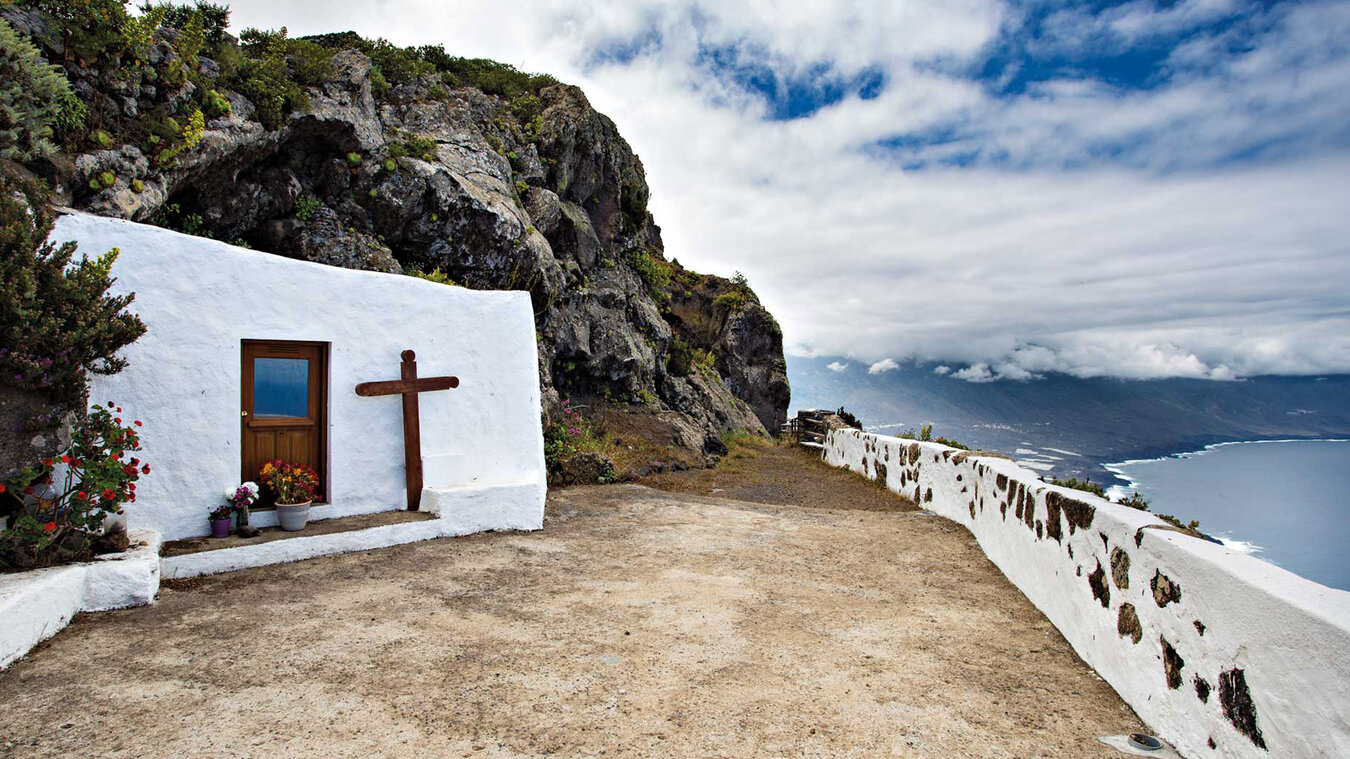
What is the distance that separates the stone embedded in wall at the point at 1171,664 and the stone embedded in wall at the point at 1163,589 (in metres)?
0.20

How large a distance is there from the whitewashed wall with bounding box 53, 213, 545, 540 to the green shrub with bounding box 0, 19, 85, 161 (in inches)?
104

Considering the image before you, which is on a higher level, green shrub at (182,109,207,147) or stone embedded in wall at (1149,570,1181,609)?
green shrub at (182,109,207,147)

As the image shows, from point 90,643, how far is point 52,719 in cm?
112

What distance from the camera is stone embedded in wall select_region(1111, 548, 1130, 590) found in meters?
3.87

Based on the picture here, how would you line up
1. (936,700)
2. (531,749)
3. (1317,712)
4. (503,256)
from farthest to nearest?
(503,256) → (936,700) → (531,749) → (1317,712)

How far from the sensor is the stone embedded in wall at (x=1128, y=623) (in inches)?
144

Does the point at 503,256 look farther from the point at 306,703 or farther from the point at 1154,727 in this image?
the point at 1154,727

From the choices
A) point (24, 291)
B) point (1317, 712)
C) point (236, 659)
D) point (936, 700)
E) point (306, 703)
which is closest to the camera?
point (1317, 712)

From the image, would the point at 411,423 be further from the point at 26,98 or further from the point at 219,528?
the point at 26,98

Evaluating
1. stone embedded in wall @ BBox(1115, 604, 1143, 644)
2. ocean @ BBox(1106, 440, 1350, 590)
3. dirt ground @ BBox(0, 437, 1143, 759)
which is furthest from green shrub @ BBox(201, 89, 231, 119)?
ocean @ BBox(1106, 440, 1350, 590)

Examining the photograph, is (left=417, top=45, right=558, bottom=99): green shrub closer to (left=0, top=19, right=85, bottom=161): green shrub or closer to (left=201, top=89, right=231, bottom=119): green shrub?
(left=201, top=89, right=231, bottom=119): green shrub

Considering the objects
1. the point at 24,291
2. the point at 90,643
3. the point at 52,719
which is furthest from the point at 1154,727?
the point at 24,291

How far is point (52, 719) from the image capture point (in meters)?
3.11

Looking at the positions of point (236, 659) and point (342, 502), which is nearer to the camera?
point (236, 659)
